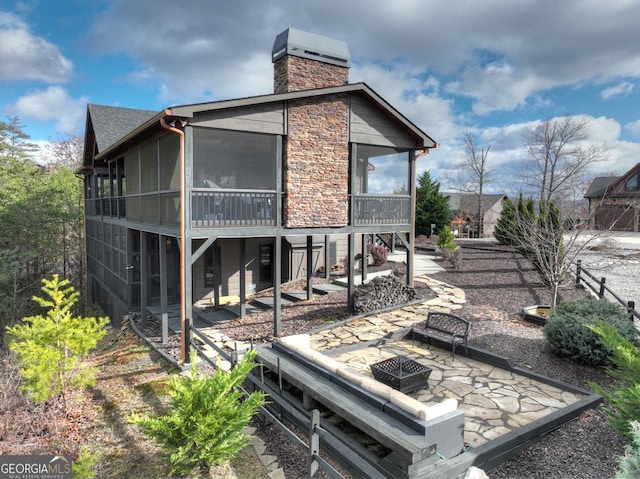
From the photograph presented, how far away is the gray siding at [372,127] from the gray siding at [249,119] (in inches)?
93.1

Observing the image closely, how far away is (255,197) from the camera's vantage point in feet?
33.1

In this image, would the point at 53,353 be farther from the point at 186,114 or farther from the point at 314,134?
the point at 314,134

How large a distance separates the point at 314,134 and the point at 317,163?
77cm

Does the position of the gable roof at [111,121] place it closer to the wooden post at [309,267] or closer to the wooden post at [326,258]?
the wooden post at [309,267]

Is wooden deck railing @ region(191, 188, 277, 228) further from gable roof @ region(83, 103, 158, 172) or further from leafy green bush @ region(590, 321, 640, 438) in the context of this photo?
gable roof @ region(83, 103, 158, 172)

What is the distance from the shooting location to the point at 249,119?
31.8 ft

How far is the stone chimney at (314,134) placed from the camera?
1044cm

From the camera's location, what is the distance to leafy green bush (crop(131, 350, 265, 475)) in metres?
4.42

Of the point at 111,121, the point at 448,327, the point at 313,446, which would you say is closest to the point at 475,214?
the point at 448,327

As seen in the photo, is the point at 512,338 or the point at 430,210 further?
the point at 430,210

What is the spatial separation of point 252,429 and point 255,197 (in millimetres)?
5723

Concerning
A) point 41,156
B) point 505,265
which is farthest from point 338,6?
point 41,156

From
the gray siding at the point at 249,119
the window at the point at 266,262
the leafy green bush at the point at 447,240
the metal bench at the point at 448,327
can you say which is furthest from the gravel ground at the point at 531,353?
the gray siding at the point at 249,119

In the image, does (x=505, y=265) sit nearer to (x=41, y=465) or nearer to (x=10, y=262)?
(x=41, y=465)
